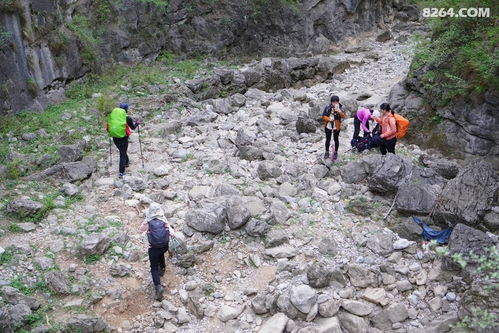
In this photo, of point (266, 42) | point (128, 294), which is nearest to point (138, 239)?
point (128, 294)

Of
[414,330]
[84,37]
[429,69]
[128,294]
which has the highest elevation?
[84,37]

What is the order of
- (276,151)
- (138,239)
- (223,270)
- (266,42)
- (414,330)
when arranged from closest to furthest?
(414,330), (223,270), (138,239), (276,151), (266,42)

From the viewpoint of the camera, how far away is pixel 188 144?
42.4 ft

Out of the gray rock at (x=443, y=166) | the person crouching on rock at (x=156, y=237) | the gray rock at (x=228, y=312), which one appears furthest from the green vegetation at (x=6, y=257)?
the gray rock at (x=443, y=166)

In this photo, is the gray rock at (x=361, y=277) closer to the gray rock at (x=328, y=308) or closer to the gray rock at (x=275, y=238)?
the gray rock at (x=328, y=308)

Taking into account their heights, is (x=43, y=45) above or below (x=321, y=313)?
above

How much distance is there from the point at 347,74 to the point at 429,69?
25.8 ft

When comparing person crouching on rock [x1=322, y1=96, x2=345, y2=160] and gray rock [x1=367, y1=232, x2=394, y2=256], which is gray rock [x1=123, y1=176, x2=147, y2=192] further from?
gray rock [x1=367, y1=232, x2=394, y2=256]

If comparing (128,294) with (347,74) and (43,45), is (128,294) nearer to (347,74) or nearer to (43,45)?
(43,45)

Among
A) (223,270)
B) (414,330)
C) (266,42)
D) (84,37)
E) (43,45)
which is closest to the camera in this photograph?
(414,330)

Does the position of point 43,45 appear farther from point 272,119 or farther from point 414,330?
point 414,330

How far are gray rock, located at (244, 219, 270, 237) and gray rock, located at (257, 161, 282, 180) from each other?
7.37 ft

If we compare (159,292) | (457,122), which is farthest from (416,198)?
(159,292)

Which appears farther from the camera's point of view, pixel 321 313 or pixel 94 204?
pixel 94 204
